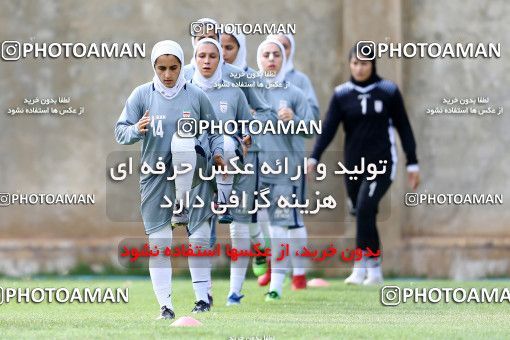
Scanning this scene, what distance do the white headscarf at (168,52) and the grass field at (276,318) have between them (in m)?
1.60

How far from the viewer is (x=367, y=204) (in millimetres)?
14781

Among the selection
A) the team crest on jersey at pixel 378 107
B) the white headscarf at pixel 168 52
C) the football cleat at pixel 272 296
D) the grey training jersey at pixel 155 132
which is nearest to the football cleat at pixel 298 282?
the football cleat at pixel 272 296

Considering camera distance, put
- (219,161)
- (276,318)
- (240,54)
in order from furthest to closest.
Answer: (240,54) < (219,161) < (276,318)

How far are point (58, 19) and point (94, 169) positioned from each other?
1779 millimetres

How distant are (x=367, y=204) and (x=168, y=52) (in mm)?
4869

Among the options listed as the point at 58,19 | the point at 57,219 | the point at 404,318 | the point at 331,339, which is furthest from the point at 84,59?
the point at 331,339

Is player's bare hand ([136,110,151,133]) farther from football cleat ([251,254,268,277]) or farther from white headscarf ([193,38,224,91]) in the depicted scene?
football cleat ([251,254,268,277])

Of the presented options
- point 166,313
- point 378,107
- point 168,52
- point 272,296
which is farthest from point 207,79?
point 378,107

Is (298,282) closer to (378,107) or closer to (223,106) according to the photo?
(378,107)

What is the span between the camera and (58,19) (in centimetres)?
1733

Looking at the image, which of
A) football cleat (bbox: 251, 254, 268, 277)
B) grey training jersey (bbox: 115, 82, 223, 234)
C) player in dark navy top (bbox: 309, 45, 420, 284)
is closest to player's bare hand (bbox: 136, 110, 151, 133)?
grey training jersey (bbox: 115, 82, 223, 234)

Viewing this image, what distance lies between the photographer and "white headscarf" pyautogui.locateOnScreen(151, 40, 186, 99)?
10375 millimetres

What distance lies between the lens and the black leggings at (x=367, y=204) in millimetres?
14773

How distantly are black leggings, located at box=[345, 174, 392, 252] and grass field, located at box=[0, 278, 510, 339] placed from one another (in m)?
0.59
